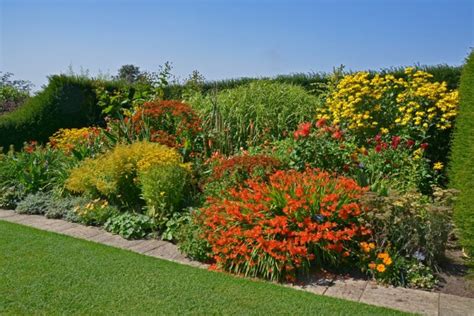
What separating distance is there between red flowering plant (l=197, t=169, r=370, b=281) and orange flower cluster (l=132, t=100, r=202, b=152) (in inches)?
105

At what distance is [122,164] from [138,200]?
21.4 inches

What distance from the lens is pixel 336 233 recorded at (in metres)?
3.95

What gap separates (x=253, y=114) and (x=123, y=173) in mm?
2905

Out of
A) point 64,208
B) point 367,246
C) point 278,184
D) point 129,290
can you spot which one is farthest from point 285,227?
point 64,208

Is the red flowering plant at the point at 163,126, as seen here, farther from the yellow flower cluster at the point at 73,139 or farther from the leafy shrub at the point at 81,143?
the yellow flower cluster at the point at 73,139

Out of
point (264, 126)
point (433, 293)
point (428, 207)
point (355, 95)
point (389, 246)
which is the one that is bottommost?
point (433, 293)

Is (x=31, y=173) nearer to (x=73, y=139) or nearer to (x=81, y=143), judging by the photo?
(x=81, y=143)

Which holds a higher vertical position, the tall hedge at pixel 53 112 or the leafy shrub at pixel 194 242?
the tall hedge at pixel 53 112

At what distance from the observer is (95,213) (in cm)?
548

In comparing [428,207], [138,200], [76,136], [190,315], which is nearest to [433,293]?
[428,207]

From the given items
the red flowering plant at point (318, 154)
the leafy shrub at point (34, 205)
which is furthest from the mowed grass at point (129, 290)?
the red flowering plant at point (318, 154)

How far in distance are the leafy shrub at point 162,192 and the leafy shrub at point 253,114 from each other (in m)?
1.76

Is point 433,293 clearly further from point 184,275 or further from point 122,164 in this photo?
point 122,164

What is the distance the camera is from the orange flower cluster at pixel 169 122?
22.9ft
